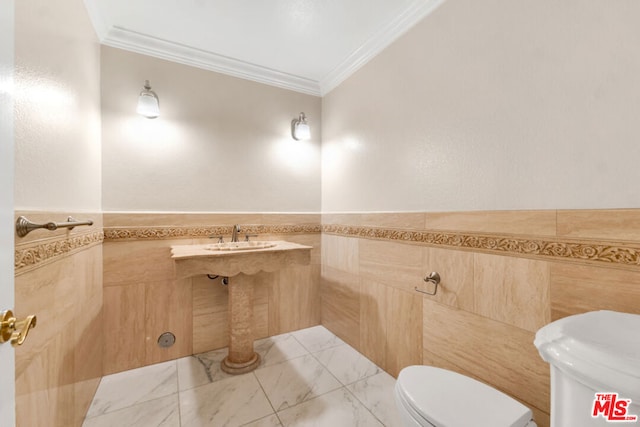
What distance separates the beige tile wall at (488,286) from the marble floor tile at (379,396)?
0.11 metres

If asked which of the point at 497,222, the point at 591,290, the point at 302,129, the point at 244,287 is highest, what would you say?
the point at 302,129

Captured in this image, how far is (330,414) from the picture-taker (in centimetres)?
149

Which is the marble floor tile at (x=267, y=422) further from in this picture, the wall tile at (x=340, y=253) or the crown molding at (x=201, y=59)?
the crown molding at (x=201, y=59)

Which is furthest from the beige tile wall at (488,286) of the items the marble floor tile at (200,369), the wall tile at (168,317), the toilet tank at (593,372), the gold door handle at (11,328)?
the gold door handle at (11,328)

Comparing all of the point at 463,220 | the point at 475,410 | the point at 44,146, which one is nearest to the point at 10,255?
the point at 44,146

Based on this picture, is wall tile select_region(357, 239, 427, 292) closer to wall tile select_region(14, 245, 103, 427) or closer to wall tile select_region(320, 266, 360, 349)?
wall tile select_region(320, 266, 360, 349)

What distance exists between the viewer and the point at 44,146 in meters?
1.03

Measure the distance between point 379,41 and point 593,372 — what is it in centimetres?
206

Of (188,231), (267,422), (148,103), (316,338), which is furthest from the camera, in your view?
(316,338)

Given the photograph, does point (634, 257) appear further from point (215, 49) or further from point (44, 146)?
point (215, 49)

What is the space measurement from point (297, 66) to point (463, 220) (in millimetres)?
1829

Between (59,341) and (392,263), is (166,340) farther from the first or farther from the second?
(392,263)

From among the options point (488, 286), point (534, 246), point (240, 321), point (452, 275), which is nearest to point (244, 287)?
point (240, 321)

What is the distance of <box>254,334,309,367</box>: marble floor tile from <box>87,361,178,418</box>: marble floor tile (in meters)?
0.60
